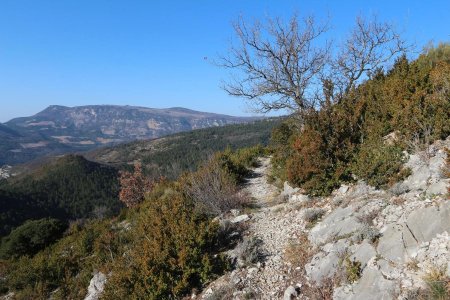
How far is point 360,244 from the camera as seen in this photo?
19.9ft

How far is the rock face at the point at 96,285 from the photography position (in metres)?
9.27

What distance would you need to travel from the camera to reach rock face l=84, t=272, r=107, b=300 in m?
9.27

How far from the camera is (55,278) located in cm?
1157

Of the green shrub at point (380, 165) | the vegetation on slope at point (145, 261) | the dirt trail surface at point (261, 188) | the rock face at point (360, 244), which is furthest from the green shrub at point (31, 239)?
the green shrub at point (380, 165)

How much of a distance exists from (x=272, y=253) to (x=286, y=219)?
5.31ft

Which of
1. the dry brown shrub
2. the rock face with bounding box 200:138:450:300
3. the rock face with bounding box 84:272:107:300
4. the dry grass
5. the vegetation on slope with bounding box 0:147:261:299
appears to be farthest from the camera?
the dry brown shrub

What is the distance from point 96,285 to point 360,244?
24.4 feet

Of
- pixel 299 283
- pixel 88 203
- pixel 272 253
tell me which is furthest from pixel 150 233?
pixel 88 203

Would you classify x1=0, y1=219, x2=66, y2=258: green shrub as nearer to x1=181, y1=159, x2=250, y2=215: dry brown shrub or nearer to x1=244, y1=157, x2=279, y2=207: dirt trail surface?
x1=181, y1=159, x2=250, y2=215: dry brown shrub

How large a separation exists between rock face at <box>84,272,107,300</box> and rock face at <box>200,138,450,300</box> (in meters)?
4.01

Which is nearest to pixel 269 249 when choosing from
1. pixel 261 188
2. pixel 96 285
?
pixel 96 285

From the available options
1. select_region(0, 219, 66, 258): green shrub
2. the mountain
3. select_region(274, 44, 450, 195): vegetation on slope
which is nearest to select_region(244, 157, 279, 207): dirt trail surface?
select_region(274, 44, 450, 195): vegetation on slope

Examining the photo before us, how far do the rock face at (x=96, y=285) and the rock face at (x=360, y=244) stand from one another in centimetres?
401

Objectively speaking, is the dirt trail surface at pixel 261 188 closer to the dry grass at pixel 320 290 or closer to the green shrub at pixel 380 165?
the green shrub at pixel 380 165
